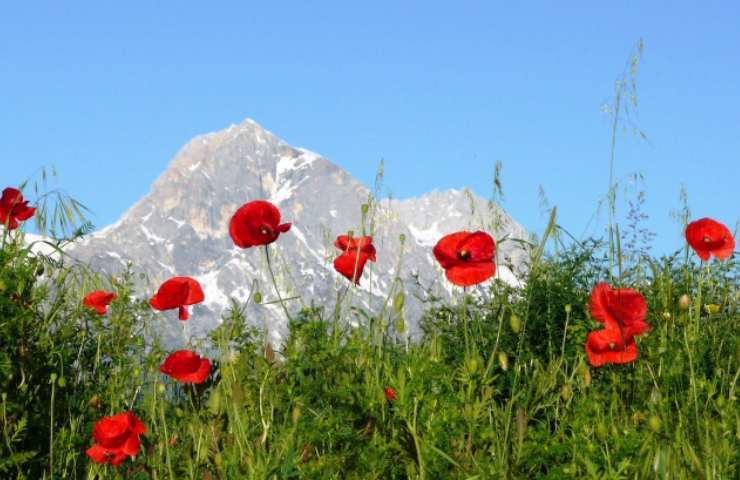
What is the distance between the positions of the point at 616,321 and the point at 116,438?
170cm

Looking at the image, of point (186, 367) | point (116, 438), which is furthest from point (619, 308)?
point (116, 438)

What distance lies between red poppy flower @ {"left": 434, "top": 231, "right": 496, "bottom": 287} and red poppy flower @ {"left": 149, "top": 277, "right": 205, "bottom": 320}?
1.12 metres

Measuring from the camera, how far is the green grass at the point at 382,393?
97.7 inches

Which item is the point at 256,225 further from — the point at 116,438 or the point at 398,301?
the point at 116,438

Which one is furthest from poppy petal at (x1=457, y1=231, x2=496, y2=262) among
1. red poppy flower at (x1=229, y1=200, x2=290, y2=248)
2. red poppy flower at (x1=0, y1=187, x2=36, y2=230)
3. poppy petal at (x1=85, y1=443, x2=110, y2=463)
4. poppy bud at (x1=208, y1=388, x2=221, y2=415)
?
red poppy flower at (x1=0, y1=187, x2=36, y2=230)

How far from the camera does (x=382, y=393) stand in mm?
2822

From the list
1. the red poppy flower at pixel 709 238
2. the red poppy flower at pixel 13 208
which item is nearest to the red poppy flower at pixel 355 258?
the red poppy flower at pixel 709 238

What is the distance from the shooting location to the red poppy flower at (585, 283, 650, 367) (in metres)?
3.09

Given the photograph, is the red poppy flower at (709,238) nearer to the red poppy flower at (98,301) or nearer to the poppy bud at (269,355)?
the poppy bud at (269,355)

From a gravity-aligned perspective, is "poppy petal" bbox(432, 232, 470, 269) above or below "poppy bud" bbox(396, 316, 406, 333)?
above

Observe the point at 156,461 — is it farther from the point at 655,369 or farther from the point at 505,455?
the point at 655,369

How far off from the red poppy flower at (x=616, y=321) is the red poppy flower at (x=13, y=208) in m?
2.47

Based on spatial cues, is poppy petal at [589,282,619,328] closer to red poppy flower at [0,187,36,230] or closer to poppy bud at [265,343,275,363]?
poppy bud at [265,343,275,363]

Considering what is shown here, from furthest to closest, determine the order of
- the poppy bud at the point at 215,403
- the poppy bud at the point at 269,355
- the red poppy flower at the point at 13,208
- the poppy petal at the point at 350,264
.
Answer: the red poppy flower at the point at 13,208, the poppy petal at the point at 350,264, the poppy bud at the point at 269,355, the poppy bud at the point at 215,403
